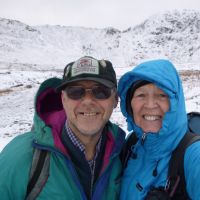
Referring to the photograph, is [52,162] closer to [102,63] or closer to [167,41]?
[102,63]

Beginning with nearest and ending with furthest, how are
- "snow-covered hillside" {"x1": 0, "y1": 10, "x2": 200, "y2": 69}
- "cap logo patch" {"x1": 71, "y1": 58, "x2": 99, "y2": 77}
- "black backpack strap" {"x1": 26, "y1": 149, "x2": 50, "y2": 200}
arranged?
"black backpack strap" {"x1": 26, "y1": 149, "x2": 50, "y2": 200} → "cap logo patch" {"x1": 71, "y1": 58, "x2": 99, "y2": 77} → "snow-covered hillside" {"x1": 0, "y1": 10, "x2": 200, "y2": 69}

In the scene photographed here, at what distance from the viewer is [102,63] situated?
279 centimetres

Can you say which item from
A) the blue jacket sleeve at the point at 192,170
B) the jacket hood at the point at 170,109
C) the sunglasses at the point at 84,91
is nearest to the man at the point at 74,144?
the sunglasses at the point at 84,91

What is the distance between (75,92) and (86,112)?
0.64 feet

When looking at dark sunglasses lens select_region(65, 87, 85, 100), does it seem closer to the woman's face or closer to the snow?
the woman's face

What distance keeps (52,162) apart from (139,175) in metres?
0.74

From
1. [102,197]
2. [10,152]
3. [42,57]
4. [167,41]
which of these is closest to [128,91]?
[102,197]

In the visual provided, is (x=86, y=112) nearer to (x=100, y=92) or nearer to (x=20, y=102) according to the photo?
(x=100, y=92)

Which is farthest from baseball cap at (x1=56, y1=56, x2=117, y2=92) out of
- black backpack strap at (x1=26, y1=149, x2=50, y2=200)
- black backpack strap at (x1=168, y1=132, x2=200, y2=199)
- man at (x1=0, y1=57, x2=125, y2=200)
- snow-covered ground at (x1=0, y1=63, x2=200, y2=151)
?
snow-covered ground at (x1=0, y1=63, x2=200, y2=151)

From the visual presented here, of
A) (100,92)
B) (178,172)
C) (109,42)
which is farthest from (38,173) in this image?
(109,42)

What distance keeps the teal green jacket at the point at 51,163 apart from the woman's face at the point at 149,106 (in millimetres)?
299

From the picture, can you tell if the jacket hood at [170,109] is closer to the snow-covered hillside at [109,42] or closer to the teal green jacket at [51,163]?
the teal green jacket at [51,163]

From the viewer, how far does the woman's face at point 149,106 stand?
9.55 ft

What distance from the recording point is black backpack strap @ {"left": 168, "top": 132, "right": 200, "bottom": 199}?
2.50m
